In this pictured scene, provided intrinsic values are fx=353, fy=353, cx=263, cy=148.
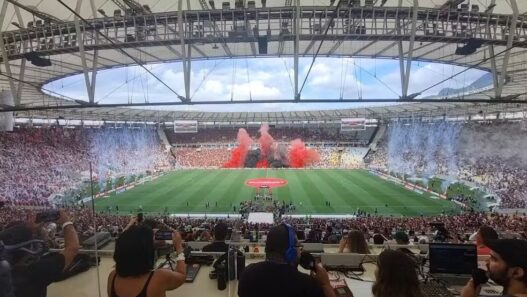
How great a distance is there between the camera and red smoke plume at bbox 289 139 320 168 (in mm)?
59144

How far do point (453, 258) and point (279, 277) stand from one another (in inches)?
116

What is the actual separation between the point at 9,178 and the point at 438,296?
1399 inches

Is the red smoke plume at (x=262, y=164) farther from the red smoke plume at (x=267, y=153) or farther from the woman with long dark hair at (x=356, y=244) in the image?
the woman with long dark hair at (x=356, y=244)

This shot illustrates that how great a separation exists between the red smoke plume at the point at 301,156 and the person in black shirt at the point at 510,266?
186 ft

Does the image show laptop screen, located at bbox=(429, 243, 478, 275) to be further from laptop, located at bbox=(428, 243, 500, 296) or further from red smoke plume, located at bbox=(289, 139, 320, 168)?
red smoke plume, located at bbox=(289, 139, 320, 168)

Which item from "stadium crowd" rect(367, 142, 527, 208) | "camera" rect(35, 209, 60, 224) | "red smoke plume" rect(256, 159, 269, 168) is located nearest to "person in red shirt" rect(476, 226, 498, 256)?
"camera" rect(35, 209, 60, 224)

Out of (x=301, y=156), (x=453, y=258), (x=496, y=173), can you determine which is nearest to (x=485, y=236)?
(x=453, y=258)

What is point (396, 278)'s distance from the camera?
8.60 feet

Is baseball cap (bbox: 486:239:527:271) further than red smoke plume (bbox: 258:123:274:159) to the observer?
No

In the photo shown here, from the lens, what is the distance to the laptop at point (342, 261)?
483 centimetres

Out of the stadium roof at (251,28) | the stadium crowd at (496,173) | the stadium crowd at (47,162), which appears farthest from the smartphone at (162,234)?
the stadium crowd at (496,173)

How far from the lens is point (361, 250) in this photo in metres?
5.38

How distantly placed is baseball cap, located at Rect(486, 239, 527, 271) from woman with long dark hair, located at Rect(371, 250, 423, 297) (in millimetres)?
594

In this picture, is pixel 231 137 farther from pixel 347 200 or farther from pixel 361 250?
pixel 361 250
